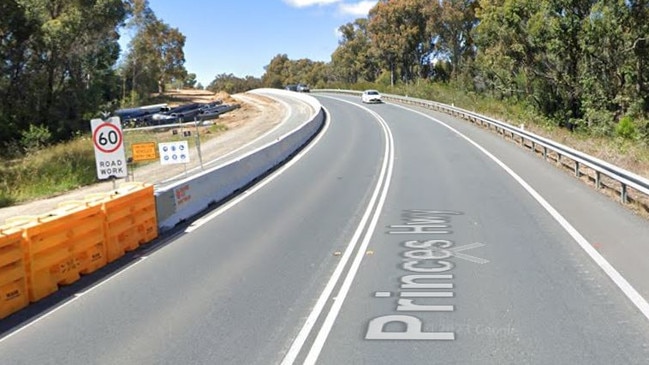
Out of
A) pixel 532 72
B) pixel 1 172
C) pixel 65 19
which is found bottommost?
pixel 1 172

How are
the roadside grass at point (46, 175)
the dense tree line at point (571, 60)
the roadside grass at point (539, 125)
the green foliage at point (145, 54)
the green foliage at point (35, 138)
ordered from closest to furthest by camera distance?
the roadside grass at point (539, 125) < the roadside grass at point (46, 175) < the dense tree line at point (571, 60) < the green foliage at point (35, 138) < the green foliage at point (145, 54)

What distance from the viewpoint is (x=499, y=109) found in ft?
152

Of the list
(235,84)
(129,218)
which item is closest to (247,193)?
(129,218)

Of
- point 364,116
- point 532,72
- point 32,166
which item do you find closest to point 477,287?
point 32,166

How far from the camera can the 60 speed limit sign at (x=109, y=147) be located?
12.2 metres

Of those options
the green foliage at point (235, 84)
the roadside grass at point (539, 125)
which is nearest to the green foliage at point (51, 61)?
the roadside grass at point (539, 125)

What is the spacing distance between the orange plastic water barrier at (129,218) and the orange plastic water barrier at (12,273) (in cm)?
215

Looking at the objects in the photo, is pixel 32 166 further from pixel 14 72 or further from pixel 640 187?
pixel 640 187

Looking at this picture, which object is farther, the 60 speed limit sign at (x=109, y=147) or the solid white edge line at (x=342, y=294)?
the 60 speed limit sign at (x=109, y=147)

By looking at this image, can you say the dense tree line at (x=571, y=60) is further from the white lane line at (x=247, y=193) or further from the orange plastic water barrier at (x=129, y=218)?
the orange plastic water barrier at (x=129, y=218)

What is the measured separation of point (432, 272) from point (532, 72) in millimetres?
42445

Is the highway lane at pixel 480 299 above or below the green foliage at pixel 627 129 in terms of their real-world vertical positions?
above

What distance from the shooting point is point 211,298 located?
26.3 ft

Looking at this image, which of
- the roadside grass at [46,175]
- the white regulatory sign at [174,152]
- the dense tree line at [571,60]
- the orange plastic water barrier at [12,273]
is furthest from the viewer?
the dense tree line at [571,60]
